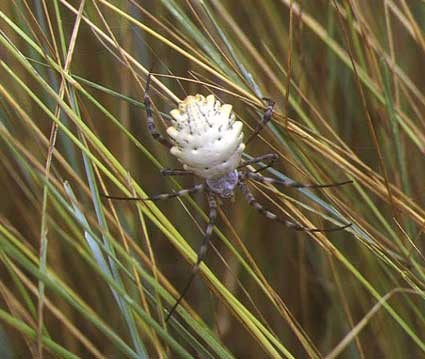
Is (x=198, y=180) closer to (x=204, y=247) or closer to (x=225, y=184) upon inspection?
(x=225, y=184)

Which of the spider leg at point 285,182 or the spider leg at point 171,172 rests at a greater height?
the spider leg at point 171,172

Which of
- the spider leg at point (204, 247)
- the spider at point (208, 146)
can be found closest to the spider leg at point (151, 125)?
the spider at point (208, 146)

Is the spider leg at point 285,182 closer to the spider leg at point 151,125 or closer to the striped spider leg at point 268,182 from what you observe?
the striped spider leg at point 268,182

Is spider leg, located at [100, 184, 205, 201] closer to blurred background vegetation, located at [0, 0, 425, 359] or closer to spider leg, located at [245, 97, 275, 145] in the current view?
blurred background vegetation, located at [0, 0, 425, 359]

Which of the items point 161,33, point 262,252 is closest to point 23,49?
point 161,33

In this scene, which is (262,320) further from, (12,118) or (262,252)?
(12,118)

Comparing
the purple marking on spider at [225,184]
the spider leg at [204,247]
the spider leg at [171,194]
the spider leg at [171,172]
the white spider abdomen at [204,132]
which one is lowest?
the spider leg at [204,247]
